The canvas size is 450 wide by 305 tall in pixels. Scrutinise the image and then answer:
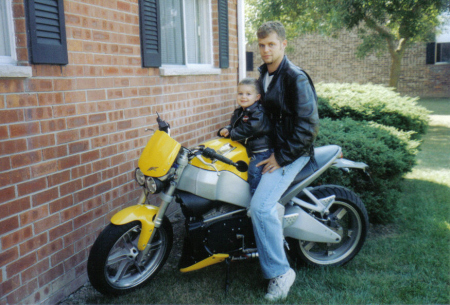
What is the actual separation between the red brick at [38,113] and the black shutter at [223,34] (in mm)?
3662

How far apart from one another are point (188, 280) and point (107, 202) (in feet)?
3.33

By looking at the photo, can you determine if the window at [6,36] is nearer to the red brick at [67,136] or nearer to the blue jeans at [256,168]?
the red brick at [67,136]

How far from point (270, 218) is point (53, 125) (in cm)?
175

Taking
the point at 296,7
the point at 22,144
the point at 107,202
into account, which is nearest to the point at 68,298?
the point at 107,202

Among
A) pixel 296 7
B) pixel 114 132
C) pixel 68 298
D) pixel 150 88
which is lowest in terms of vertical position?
pixel 68 298

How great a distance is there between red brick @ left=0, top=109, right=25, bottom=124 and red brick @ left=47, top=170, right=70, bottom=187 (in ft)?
1.63

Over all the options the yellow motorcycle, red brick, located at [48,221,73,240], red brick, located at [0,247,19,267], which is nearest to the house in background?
the yellow motorcycle

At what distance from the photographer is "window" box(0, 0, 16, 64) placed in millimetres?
2828

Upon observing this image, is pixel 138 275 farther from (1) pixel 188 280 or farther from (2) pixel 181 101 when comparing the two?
(2) pixel 181 101

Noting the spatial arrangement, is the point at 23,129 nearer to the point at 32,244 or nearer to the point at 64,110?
the point at 64,110

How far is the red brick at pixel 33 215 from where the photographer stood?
287 centimetres

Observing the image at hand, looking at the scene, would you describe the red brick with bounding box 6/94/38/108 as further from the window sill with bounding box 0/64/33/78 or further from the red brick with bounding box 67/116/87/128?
the red brick with bounding box 67/116/87/128

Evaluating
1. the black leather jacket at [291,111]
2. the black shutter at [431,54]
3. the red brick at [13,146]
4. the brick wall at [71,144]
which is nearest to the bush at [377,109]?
the brick wall at [71,144]

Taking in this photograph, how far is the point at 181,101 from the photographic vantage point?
5.27m
